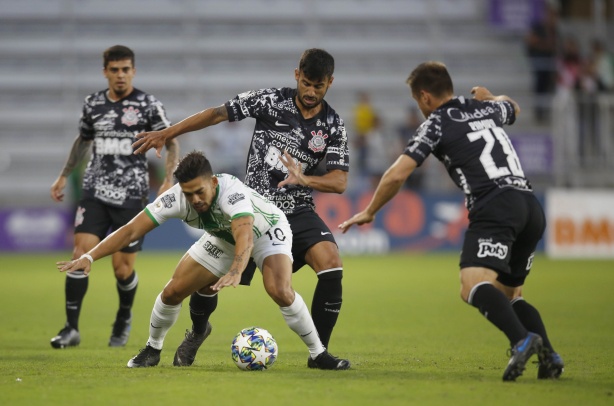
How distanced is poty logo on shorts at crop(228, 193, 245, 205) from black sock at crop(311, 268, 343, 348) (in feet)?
3.59

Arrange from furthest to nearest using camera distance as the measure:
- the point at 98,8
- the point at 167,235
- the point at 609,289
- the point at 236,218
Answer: the point at 98,8, the point at 167,235, the point at 609,289, the point at 236,218

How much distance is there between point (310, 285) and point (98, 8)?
1284 centimetres

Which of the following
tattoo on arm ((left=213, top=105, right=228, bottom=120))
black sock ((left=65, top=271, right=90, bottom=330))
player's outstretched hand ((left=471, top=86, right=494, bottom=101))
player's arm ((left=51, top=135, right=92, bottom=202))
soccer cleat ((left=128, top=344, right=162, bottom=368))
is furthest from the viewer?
player's arm ((left=51, top=135, right=92, bottom=202))

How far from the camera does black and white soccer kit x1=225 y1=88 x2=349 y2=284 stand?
302 inches

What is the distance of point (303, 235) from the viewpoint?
7566mm

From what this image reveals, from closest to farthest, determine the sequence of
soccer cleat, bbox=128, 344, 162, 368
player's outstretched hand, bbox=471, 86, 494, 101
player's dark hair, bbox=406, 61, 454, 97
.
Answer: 1. player's dark hair, bbox=406, 61, 454, 97
2. soccer cleat, bbox=128, 344, 162, 368
3. player's outstretched hand, bbox=471, 86, 494, 101

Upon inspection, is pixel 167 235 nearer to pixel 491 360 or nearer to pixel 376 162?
pixel 376 162

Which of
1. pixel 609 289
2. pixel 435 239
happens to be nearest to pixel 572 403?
pixel 609 289

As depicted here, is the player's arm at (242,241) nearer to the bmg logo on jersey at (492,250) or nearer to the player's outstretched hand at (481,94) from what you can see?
the bmg logo on jersey at (492,250)

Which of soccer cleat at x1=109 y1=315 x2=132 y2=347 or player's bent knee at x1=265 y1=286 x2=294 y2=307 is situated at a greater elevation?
player's bent knee at x1=265 y1=286 x2=294 y2=307

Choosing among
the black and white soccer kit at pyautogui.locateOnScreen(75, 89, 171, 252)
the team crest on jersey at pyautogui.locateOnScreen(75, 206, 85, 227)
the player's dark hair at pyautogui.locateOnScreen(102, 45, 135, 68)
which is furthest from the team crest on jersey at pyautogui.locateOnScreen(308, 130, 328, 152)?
the team crest on jersey at pyautogui.locateOnScreen(75, 206, 85, 227)

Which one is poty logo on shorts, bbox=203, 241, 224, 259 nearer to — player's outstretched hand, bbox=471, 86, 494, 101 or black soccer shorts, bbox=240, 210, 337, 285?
black soccer shorts, bbox=240, 210, 337, 285

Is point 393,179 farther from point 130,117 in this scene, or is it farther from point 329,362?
point 130,117

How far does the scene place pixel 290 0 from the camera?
26078mm
